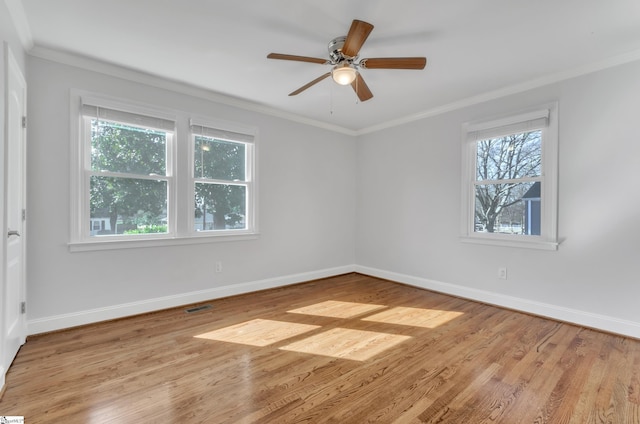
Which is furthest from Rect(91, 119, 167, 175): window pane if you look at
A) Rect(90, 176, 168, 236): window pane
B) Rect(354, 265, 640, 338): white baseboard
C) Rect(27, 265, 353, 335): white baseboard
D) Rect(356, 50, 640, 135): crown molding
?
Rect(354, 265, 640, 338): white baseboard

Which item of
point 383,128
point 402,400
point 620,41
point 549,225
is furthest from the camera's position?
point 383,128

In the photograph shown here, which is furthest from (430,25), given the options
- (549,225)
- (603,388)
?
(603,388)

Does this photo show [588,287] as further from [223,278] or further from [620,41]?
[223,278]

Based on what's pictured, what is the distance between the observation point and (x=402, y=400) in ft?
5.83

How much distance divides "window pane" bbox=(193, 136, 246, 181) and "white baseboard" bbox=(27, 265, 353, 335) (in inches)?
56.3

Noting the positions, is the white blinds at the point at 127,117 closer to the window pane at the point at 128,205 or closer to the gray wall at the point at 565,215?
the window pane at the point at 128,205

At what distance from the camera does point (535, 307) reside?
320 cm

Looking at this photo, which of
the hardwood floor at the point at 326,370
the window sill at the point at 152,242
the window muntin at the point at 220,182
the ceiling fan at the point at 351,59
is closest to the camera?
the hardwood floor at the point at 326,370

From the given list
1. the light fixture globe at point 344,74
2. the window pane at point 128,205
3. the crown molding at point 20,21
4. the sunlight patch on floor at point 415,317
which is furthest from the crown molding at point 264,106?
the sunlight patch on floor at point 415,317

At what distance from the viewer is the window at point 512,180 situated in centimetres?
313

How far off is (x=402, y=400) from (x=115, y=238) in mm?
2980

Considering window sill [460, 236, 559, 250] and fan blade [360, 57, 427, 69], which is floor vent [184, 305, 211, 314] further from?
window sill [460, 236, 559, 250]

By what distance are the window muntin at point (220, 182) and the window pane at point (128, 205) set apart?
40 centimetres

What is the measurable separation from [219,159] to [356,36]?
2377 millimetres
